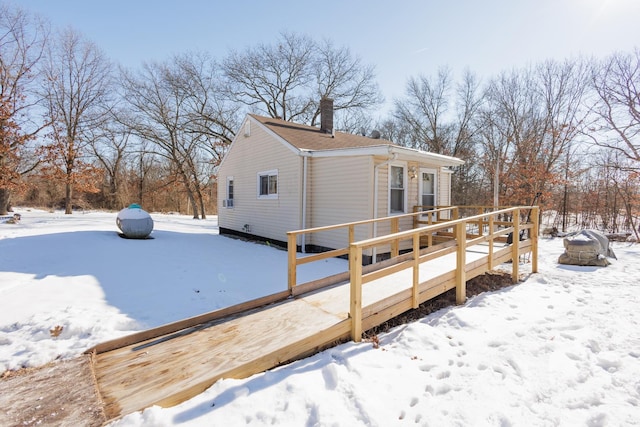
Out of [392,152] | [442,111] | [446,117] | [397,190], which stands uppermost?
[442,111]

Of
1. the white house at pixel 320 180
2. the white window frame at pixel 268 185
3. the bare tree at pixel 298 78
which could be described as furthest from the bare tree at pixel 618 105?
the white window frame at pixel 268 185

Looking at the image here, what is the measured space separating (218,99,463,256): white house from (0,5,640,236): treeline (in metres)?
8.23

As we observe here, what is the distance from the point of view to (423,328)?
372cm

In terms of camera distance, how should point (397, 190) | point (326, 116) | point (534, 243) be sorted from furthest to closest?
point (326, 116) < point (397, 190) < point (534, 243)

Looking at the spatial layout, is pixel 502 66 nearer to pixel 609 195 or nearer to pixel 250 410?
pixel 609 195

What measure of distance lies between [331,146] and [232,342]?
8.24 meters

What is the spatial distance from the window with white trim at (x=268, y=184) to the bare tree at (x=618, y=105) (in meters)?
15.4

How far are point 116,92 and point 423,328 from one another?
81.9 ft

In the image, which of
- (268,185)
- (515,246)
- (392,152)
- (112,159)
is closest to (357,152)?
(392,152)

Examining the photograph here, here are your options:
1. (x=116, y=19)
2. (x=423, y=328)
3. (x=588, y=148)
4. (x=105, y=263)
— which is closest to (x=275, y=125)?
(x=116, y=19)

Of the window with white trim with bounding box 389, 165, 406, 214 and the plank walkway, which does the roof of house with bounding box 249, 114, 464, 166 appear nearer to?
the window with white trim with bounding box 389, 165, 406, 214

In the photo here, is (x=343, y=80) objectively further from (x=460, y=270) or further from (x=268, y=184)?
(x=460, y=270)

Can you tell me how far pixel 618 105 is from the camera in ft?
47.4

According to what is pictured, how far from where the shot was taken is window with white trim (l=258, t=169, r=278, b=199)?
10.5m
